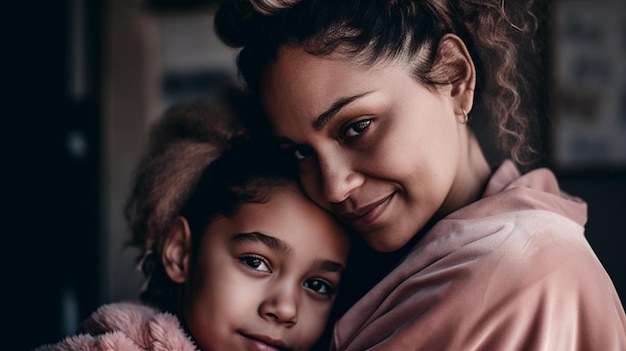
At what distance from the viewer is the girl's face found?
1.10 m

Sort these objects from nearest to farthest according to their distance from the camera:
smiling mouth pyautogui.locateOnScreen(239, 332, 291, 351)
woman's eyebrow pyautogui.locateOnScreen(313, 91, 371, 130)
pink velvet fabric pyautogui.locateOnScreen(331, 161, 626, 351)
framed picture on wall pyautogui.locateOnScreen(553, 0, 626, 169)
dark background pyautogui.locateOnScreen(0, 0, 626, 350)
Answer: pink velvet fabric pyautogui.locateOnScreen(331, 161, 626, 351) → woman's eyebrow pyautogui.locateOnScreen(313, 91, 371, 130) → smiling mouth pyautogui.locateOnScreen(239, 332, 291, 351) → framed picture on wall pyautogui.locateOnScreen(553, 0, 626, 169) → dark background pyautogui.locateOnScreen(0, 0, 626, 350)

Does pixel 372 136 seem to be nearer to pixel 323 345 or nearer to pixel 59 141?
pixel 323 345

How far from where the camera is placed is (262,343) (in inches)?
43.1

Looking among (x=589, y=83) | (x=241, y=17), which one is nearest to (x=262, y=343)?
(x=241, y=17)

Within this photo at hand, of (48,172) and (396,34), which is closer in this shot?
(396,34)

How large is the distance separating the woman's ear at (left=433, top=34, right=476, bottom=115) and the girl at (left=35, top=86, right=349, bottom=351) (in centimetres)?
28

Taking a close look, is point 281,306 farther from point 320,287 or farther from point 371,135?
point 371,135

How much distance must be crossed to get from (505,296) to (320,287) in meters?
0.41

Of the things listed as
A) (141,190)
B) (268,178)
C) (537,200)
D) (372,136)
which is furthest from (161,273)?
(537,200)

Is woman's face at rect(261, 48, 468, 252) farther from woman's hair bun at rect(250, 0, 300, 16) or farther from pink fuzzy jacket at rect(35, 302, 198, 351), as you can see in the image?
pink fuzzy jacket at rect(35, 302, 198, 351)

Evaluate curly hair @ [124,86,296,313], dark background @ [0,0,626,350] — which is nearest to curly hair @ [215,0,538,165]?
curly hair @ [124,86,296,313]

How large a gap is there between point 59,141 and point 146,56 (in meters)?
0.52

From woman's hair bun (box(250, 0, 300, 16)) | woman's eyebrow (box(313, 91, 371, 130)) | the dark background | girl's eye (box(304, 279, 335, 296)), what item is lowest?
the dark background

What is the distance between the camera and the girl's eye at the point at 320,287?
1.16 meters
